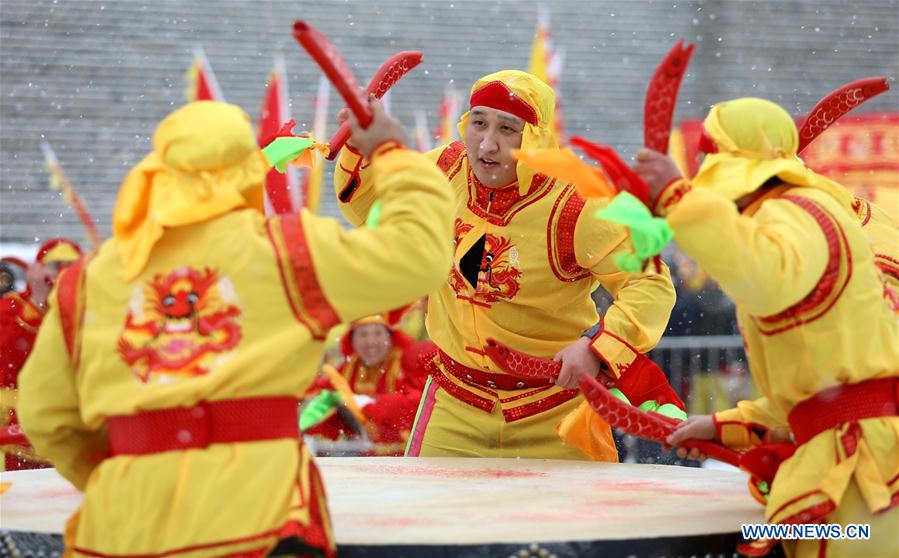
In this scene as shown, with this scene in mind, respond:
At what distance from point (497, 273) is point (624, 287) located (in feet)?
1.41

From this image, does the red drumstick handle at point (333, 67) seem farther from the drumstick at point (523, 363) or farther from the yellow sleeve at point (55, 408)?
the drumstick at point (523, 363)

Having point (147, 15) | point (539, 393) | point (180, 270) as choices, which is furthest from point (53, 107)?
point (180, 270)

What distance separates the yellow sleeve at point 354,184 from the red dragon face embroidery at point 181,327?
1.68 meters

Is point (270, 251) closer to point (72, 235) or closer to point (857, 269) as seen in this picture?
point (857, 269)

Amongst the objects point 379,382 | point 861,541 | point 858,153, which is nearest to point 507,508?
point 861,541

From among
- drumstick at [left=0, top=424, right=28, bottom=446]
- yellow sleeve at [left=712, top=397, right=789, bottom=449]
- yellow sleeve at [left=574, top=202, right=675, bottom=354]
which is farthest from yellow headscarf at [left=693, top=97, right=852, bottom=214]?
drumstick at [left=0, top=424, right=28, bottom=446]

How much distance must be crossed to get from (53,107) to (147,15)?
2053 mm

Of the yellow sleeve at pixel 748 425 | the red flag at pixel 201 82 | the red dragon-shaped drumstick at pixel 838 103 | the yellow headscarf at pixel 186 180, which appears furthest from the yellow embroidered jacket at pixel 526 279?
the red flag at pixel 201 82

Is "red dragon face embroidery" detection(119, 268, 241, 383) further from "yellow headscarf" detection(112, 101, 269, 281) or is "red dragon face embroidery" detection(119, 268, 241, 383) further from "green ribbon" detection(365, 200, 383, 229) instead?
"green ribbon" detection(365, 200, 383, 229)

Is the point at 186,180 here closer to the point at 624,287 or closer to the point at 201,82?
the point at 624,287

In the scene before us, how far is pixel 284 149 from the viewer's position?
4188 mm

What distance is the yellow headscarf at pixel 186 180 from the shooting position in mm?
2914

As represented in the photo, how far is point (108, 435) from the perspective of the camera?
317 centimetres

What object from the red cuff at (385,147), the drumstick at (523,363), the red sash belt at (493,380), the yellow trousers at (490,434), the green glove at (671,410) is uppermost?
the red cuff at (385,147)
